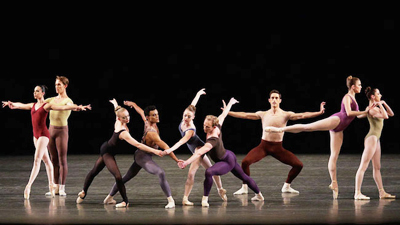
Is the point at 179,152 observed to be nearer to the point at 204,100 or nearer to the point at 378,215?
the point at 204,100

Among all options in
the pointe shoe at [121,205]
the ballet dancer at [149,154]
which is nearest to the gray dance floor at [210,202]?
the pointe shoe at [121,205]

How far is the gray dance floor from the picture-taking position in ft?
16.6

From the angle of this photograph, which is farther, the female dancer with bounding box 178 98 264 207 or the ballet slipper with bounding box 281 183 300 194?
the ballet slipper with bounding box 281 183 300 194

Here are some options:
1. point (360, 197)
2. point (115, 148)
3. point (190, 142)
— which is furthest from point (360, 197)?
point (115, 148)

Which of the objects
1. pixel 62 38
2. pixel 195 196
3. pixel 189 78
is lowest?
pixel 195 196

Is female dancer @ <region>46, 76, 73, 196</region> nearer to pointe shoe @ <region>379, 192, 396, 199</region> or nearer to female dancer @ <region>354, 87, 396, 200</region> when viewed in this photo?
female dancer @ <region>354, 87, 396, 200</region>

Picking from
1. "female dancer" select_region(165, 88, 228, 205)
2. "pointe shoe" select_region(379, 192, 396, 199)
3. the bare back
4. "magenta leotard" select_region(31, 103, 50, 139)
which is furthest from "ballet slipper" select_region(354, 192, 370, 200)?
"magenta leotard" select_region(31, 103, 50, 139)

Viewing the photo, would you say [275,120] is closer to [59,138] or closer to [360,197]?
[360,197]

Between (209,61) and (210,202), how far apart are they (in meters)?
4.97

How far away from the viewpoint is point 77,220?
16.5 feet

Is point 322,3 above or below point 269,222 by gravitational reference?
above

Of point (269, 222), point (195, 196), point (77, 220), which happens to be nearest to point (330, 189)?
point (195, 196)

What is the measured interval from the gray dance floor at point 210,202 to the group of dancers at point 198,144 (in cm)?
18

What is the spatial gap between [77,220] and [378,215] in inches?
97.1
